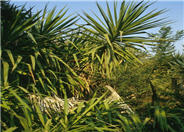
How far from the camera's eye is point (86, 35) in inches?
120

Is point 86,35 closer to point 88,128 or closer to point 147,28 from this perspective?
point 147,28

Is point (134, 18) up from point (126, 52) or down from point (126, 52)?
up

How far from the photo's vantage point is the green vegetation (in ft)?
5.50

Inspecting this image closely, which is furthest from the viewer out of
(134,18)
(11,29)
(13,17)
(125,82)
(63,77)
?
(125,82)

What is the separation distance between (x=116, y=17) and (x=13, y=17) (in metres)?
1.88

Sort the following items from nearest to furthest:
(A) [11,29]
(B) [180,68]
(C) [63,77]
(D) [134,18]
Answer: (A) [11,29], (C) [63,77], (B) [180,68], (D) [134,18]

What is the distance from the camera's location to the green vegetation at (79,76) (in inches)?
66.1

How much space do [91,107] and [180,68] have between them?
1.84 m

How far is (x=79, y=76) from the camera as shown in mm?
2910

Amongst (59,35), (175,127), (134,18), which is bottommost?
(175,127)

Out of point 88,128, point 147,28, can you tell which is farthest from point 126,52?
point 88,128

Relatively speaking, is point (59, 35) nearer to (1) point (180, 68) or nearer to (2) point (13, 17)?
(2) point (13, 17)

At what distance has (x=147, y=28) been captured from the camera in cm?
303

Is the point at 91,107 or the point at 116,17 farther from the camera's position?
the point at 116,17
